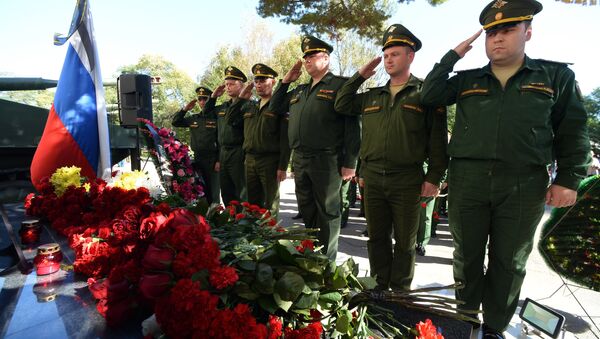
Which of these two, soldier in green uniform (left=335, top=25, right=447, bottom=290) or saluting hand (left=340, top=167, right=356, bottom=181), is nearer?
soldier in green uniform (left=335, top=25, right=447, bottom=290)

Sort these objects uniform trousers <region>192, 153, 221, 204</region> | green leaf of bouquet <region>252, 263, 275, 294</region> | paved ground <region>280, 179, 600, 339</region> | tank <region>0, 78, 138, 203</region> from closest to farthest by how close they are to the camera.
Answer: green leaf of bouquet <region>252, 263, 275, 294</region>
paved ground <region>280, 179, 600, 339</region>
tank <region>0, 78, 138, 203</region>
uniform trousers <region>192, 153, 221, 204</region>

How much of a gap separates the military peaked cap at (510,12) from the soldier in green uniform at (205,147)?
4.01 m

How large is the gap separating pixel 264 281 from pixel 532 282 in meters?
3.15

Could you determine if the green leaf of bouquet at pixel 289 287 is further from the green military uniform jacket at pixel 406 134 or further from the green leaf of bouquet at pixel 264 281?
the green military uniform jacket at pixel 406 134

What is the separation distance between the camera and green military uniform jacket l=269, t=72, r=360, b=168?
110 inches

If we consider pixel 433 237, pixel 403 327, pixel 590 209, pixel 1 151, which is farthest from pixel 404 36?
pixel 1 151

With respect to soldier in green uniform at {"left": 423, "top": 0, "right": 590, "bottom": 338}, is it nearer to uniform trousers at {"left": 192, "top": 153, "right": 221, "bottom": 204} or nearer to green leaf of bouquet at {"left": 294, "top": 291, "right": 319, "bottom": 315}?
green leaf of bouquet at {"left": 294, "top": 291, "right": 319, "bottom": 315}

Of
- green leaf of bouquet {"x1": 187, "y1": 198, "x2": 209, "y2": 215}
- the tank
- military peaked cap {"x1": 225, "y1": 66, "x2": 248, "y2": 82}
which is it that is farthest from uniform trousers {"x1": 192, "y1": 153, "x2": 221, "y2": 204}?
green leaf of bouquet {"x1": 187, "y1": 198, "x2": 209, "y2": 215}

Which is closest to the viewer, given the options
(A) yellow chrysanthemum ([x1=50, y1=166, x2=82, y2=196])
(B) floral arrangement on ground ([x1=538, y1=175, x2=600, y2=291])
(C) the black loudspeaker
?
(B) floral arrangement on ground ([x1=538, y1=175, x2=600, y2=291])

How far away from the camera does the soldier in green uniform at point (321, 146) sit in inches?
111

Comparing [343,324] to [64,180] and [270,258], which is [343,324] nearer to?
[270,258]

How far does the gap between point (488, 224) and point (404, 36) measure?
1291mm

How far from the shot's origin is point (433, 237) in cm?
483

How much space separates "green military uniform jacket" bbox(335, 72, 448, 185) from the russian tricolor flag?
2200mm
